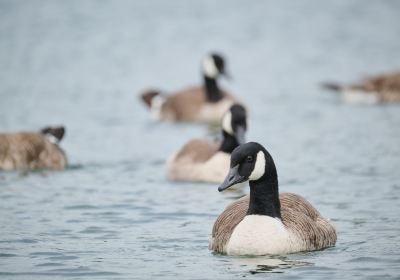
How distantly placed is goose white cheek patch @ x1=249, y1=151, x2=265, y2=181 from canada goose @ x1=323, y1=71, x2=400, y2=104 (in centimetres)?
1256

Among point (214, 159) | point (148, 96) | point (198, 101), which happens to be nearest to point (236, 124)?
point (214, 159)

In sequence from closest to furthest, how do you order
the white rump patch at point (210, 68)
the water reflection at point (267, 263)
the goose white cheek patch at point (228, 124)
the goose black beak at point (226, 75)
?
the water reflection at point (267, 263) → the goose white cheek patch at point (228, 124) → the white rump patch at point (210, 68) → the goose black beak at point (226, 75)

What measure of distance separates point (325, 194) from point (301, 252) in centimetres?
355

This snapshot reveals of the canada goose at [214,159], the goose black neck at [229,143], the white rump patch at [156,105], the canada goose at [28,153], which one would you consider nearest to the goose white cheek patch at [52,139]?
the canada goose at [28,153]

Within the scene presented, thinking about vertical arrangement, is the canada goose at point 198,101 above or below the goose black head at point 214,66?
below

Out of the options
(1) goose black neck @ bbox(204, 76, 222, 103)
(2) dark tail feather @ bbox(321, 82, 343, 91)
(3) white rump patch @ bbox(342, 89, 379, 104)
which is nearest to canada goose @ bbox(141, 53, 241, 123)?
(1) goose black neck @ bbox(204, 76, 222, 103)

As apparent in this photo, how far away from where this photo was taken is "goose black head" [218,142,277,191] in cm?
1013

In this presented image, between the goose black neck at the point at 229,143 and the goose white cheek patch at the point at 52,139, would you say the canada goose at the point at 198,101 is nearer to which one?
the goose white cheek patch at the point at 52,139

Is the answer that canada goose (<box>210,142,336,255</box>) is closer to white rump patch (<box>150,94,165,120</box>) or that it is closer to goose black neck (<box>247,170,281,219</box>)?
goose black neck (<box>247,170,281,219</box>)

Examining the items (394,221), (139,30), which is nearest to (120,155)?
(394,221)

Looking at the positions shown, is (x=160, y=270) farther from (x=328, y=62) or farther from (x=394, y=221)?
(x=328, y=62)

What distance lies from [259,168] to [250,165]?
0.29 ft

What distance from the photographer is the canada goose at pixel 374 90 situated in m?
22.6

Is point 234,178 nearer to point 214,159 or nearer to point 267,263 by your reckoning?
point 267,263
